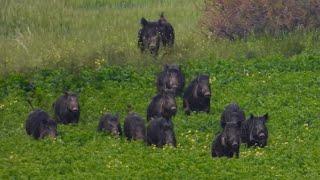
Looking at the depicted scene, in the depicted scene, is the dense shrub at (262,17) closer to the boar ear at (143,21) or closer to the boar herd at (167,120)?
the boar ear at (143,21)

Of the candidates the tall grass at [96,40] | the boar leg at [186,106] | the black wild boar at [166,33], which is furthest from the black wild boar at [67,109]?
the black wild boar at [166,33]

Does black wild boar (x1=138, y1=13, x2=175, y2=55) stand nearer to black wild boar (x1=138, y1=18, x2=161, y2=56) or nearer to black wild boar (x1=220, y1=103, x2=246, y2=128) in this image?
black wild boar (x1=138, y1=18, x2=161, y2=56)

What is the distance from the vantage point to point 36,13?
32375 mm

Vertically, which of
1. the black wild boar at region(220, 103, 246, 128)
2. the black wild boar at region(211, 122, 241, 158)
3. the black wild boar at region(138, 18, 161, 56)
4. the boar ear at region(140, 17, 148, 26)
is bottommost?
the black wild boar at region(211, 122, 241, 158)

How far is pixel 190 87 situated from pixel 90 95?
121 inches

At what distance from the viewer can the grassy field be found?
1498 centimetres

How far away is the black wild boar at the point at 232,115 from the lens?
17789mm

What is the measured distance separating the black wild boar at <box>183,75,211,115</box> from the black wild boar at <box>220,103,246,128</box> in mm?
1270

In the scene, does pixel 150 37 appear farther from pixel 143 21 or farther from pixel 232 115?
pixel 232 115

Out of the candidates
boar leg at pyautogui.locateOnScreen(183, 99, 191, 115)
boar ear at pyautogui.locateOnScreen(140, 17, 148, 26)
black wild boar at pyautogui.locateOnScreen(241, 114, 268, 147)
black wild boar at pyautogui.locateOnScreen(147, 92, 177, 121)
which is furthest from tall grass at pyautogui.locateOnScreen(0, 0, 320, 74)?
black wild boar at pyautogui.locateOnScreen(241, 114, 268, 147)

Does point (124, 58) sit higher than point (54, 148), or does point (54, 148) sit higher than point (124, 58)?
point (124, 58)

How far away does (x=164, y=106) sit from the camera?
1864cm

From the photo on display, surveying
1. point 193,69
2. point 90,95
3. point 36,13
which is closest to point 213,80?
point 193,69

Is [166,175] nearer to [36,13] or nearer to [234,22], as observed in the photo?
[234,22]
